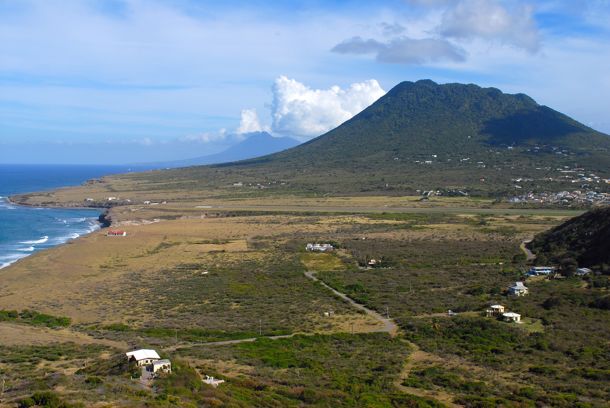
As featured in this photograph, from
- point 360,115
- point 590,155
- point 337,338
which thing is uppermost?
point 360,115

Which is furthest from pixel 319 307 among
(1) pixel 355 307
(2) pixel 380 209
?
(2) pixel 380 209

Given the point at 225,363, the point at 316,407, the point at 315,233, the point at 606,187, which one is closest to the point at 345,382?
the point at 316,407

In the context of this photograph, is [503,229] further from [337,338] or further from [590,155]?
[590,155]

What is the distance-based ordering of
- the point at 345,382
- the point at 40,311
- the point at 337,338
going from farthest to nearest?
the point at 40,311 → the point at 337,338 → the point at 345,382

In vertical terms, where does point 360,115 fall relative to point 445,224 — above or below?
above

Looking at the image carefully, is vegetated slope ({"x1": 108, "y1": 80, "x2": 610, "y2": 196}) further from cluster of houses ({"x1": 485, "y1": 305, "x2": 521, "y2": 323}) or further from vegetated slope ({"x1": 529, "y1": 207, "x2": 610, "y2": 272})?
cluster of houses ({"x1": 485, "y1": 305, "x2": 521, "y2": 323})

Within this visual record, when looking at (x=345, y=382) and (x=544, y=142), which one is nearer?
(x=345, y=382)

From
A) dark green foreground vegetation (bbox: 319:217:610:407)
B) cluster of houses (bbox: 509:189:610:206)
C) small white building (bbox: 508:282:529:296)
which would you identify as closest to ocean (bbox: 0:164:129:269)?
dark green foreground vegetation (bbox: 319:217:610:407)
